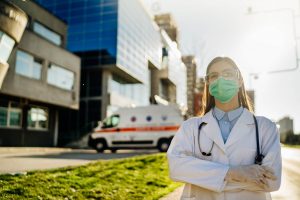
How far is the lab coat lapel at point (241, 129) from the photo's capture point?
213cm

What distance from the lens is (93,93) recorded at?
38719 millimetres

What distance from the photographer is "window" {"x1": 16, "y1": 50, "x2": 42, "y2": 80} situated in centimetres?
2400

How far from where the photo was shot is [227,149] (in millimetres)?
2137

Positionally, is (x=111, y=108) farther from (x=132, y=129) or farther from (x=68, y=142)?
(x=132, y=129)

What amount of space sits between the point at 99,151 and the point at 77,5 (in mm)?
22192

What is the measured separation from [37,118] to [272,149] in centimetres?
2796

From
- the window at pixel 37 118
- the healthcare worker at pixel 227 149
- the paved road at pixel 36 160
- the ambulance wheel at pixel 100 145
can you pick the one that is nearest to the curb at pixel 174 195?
the paved road at pixel 36 160

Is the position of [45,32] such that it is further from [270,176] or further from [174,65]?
[174,65]

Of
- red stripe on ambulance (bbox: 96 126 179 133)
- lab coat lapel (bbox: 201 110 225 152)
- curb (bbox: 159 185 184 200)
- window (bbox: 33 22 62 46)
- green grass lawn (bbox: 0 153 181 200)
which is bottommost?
curb (bbox: 159 185 184 200)

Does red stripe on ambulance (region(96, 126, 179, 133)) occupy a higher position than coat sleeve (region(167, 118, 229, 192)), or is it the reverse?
red stripe on ambulance (region(96, 126, 179, 133))

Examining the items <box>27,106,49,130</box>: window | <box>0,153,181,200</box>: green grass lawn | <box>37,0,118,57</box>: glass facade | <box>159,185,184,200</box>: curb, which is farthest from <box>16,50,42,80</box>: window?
<box>159,185,184,200</box>: curb

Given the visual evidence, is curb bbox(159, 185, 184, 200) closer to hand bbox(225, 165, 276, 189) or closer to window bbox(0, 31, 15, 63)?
hand bbox(225, 165, 276, 189)

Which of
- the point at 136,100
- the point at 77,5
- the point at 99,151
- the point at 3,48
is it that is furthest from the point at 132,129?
the point at 136,100

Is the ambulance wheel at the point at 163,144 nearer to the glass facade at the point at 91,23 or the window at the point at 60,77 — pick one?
the window at the point at 60,77
